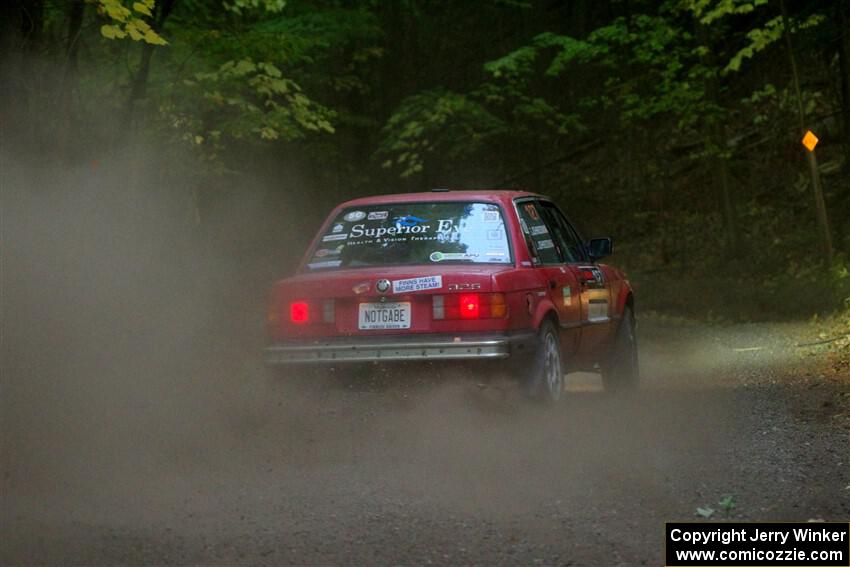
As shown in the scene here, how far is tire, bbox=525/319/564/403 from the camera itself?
869 centimetres

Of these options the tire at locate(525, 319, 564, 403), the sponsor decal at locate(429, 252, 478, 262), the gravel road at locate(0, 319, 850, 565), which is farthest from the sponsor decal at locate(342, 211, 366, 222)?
the tire at locate(525, 319, 564, 403)

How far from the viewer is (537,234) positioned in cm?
970

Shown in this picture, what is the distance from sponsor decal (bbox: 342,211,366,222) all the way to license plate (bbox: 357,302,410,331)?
1.01 metres

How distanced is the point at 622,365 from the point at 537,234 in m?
2.15

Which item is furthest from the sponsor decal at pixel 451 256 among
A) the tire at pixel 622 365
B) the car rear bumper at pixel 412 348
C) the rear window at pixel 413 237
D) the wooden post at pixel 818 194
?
the wooden post at pixel 818 194

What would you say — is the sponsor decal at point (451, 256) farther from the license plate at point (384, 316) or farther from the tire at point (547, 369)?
the tire at point (547, 369)

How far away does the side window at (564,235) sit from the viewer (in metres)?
10.4

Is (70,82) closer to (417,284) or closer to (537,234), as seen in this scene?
(537,234)

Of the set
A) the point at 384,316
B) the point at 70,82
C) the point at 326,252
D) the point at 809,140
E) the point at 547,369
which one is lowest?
the point at 547,369

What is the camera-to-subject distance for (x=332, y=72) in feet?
92.3

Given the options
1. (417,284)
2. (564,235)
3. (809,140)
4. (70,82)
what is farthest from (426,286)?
(809,140)

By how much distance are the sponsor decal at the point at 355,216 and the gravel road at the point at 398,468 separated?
54.1 inches

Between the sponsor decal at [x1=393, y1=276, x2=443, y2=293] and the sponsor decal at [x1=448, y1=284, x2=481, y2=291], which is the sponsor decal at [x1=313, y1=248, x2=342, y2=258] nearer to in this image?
the sponsor decal at [x1=393, y1=276, x2=443, y2=293]

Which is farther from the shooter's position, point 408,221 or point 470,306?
point 408,221
